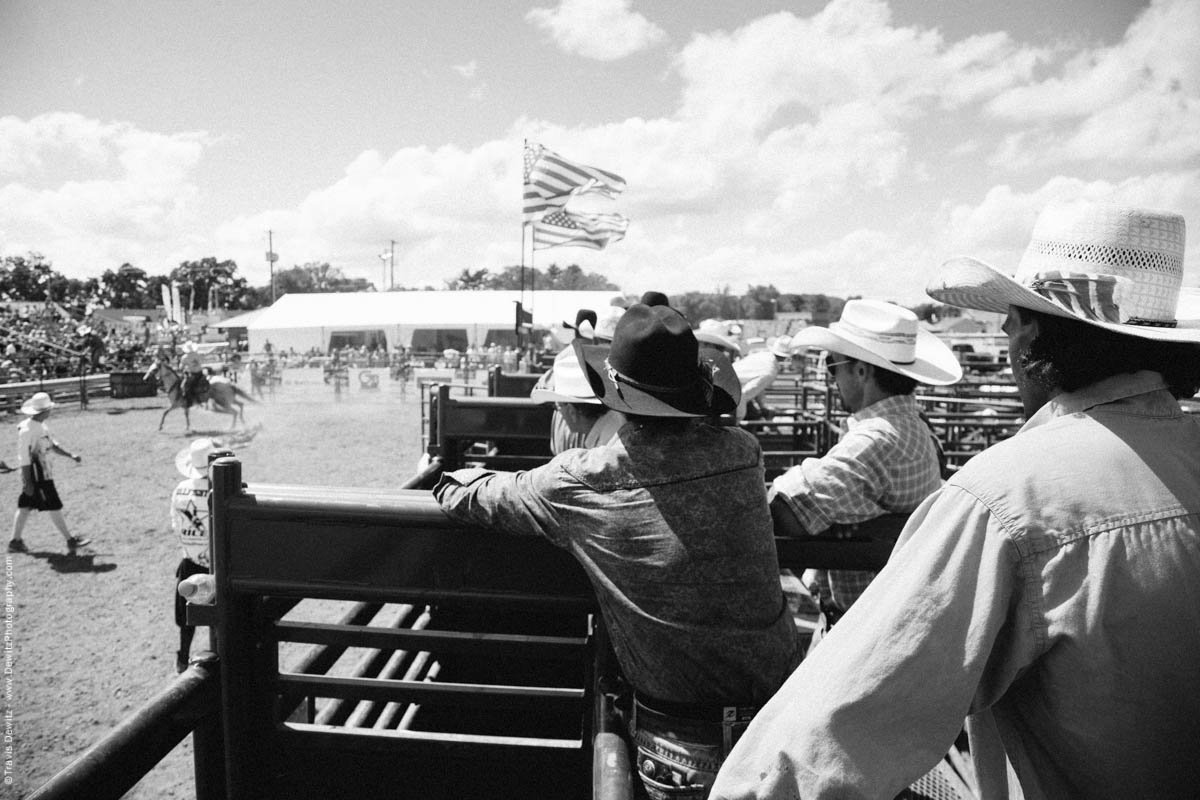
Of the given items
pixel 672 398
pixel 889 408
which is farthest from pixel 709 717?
pixel 889 408

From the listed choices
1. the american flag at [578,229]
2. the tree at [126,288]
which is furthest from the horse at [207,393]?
the tree at [126,288]

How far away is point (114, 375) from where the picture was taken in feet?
81.3

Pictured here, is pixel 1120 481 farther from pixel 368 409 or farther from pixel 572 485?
pixel 368 409

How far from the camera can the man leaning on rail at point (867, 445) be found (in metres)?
2.08

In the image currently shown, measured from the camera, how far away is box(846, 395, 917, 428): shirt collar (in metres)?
2.53

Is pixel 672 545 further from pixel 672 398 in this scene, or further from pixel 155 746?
pixel 155 746

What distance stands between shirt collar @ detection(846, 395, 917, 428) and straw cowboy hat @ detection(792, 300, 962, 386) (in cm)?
9

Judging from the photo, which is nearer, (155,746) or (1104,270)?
(1104,270)

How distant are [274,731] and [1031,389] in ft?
6.35

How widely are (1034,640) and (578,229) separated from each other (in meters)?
14.3

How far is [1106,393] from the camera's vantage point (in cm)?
109

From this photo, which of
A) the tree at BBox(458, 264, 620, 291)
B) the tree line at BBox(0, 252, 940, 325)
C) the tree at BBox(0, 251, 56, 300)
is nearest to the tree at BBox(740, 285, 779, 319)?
the tree line at BBox(0, 252, 940, 325)

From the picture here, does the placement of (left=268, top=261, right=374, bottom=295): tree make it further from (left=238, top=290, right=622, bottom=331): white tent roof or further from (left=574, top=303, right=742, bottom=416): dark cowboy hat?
(left=574, top=303, right=742, bottom=416): dark cowboy hat

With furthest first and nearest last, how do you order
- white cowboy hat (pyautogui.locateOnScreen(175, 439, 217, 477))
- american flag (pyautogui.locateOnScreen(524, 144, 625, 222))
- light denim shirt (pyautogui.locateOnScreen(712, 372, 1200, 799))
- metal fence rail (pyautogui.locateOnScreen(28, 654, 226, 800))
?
american flag (pyautogui.locateOnScreen(524, 144, 625, 222)) → white cowboy hat (pyautogui.locateOnScreen(175, 439, 217, 477)) → metal fence rail (pyautogui.locateOnScreen(28, 654, 226, 800)) → light denim shirt (pyautogui.locateOnScreen(712, 372, 1200, 799))
